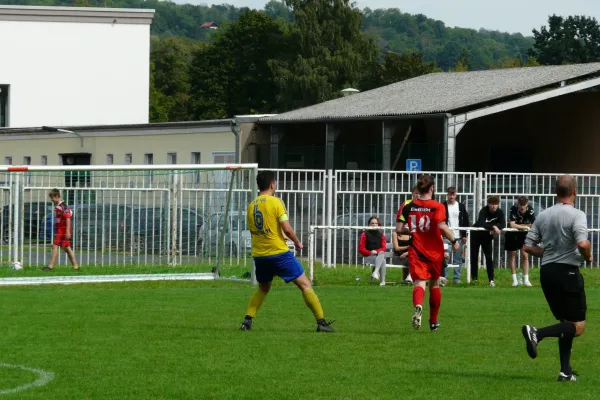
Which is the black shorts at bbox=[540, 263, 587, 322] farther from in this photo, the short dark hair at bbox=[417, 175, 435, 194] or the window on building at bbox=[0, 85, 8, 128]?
the window on building at bbox=[0, 85, 8, 128]

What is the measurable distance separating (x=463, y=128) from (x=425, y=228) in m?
32.5

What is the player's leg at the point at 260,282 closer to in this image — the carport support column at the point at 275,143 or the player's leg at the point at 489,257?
the player's leg at the point at 489,257

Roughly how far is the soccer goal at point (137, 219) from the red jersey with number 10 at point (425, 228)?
31.8 feet

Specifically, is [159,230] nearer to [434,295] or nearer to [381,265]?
[381,265]

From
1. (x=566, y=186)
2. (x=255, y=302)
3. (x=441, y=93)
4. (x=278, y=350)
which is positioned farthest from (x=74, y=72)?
(x=566, y=186)

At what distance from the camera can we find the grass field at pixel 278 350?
9852mm

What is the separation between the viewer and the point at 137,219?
24.3 metres

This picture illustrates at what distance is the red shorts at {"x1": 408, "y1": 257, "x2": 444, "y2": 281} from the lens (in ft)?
45.7

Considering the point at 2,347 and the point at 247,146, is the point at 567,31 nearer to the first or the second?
the point at 247,146

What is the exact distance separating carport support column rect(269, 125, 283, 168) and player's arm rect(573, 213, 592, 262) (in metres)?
34.8

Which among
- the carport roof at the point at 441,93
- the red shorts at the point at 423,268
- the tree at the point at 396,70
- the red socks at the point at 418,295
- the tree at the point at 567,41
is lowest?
the red socks at the point at 418,295

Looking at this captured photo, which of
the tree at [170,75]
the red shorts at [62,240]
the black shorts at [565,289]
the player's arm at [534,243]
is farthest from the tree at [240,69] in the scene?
the black shorts at [565,289]

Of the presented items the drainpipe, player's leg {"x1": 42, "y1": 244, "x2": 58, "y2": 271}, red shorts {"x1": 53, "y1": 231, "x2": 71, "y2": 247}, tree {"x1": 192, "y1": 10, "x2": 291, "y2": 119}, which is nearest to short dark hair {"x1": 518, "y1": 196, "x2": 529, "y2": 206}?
red shorts {"x1": 53, "y1": 231, "x2": 71, "y2": 247}

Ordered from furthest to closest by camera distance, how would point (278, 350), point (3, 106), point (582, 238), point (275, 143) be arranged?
1. point (3, 106)
2. point (275, 143)
3. point (278, 350)
4. point (582, 238)
